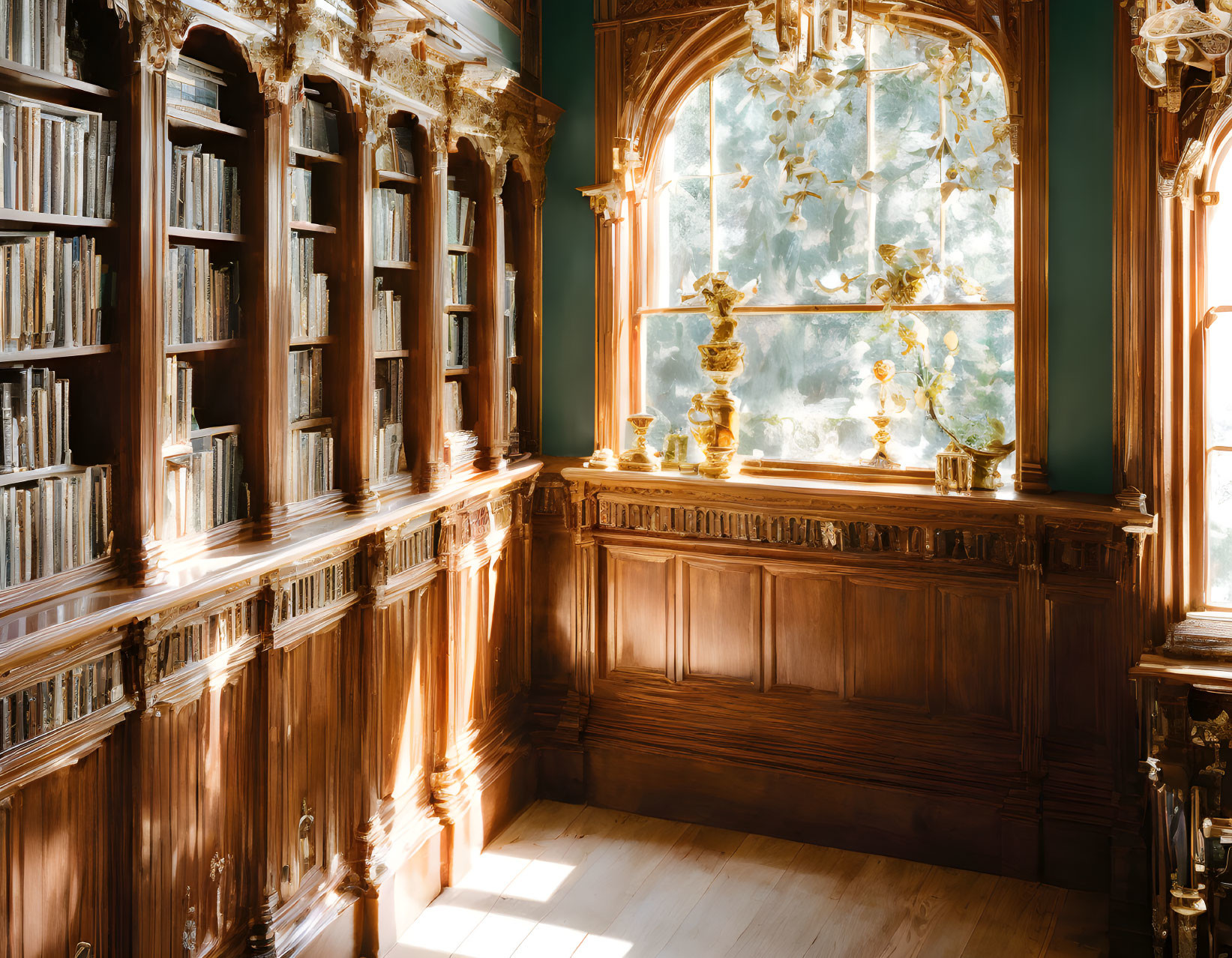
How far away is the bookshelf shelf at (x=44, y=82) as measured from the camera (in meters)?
2.22

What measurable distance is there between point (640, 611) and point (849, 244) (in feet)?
5.49

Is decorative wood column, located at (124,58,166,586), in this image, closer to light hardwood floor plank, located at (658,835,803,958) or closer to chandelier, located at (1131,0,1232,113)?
light hardwood floor plank, located at (658,835,803,958)

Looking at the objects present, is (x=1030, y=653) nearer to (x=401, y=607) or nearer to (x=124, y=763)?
(x=401, y=607)

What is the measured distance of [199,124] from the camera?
9.12 feet

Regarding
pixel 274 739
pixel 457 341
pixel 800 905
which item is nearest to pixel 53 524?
pixel 274 739

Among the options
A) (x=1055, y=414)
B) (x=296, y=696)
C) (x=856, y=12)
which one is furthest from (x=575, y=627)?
(x=856, y=12)

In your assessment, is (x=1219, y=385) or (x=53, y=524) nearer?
(x=53, y=524)

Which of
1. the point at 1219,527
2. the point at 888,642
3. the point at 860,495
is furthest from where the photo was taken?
the point at 888,642

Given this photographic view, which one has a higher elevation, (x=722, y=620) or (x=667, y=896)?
(x=722, y=620)

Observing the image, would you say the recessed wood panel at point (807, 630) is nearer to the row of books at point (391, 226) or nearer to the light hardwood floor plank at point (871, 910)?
the light hardwood floor plank at point (871, 910)

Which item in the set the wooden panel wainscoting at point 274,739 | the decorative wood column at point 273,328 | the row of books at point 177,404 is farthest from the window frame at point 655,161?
the row of books at point 177,404

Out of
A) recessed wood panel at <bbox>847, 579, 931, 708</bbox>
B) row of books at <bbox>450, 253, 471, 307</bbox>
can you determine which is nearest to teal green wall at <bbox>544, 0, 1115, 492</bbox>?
recessed wood panel at <bbox>847, 579, 931, 708</bbox>

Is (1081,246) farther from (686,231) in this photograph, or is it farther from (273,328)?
(273,328)

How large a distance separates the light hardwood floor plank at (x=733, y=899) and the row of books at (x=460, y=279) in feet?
7.58
